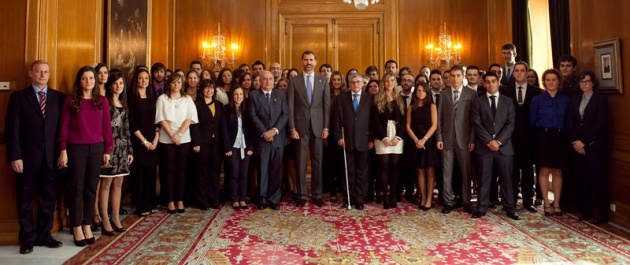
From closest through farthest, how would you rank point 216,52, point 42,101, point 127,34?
point 42,101
point 127,34
point 216,52

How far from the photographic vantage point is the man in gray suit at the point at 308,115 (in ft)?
17.6

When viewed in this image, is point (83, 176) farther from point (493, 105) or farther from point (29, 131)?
point (493, 105)

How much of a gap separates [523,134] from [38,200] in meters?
4.94

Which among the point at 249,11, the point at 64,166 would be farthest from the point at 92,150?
the point at 249,11

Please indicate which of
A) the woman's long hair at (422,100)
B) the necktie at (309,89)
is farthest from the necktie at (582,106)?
the necktie at (309,89)

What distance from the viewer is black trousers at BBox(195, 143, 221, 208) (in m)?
5.19

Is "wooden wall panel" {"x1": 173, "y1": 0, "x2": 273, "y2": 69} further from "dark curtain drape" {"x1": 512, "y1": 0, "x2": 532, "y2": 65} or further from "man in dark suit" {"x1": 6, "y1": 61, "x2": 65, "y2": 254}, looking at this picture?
"man in dark suit" {"x1": 6, "y1": 61, "x2": 65, "y2": 254}

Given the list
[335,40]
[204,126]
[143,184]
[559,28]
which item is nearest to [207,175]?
[204,126]

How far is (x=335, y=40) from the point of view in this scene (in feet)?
30.4

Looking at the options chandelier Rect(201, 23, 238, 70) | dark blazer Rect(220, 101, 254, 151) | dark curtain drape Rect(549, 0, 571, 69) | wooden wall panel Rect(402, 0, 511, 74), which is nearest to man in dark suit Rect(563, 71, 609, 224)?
dark curtain drape Rect(549, 0, 571, 69)

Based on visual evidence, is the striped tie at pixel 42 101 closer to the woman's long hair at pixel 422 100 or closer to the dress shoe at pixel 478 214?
the woman's long hair at pixel 422 100

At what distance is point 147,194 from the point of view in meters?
4.95

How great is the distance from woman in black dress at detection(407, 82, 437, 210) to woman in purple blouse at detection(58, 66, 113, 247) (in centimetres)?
323

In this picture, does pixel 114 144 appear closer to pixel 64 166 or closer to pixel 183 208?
pixel 64 166
